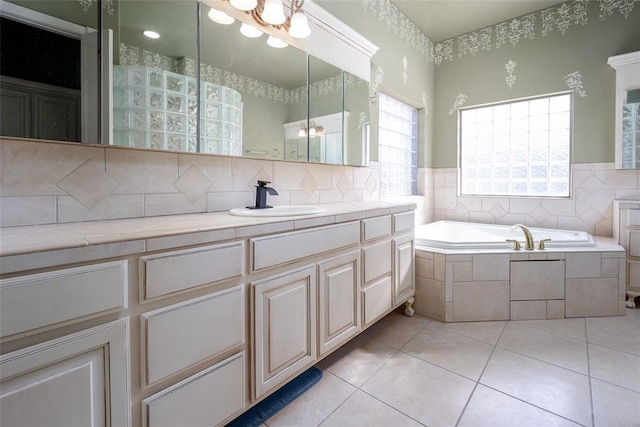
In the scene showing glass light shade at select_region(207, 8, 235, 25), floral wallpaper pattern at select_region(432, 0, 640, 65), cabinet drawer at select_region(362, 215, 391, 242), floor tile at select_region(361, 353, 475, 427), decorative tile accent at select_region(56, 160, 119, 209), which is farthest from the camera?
floral wallpaper pattern at select_region(432, 0, 640, 65)

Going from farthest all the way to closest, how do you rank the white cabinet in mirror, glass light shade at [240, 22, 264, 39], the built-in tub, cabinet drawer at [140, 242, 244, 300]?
1. the white cabinet in mirror
2. the built-in tub
3. glass light shade at [240, 22, 264, 39]
4. cabinet drawer at [140, 242, 244, 300]

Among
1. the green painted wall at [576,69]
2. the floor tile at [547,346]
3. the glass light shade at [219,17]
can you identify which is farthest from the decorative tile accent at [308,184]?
the green painted wall at [576,69]

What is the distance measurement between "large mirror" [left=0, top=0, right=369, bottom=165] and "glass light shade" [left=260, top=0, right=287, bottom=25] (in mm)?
110

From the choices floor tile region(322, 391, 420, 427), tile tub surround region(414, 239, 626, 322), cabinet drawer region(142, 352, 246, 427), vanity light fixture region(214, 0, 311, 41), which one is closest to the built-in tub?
tile tub surround region(414, 239, 626, 322)

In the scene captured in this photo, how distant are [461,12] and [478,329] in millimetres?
3017

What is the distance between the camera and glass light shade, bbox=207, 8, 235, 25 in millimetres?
1513

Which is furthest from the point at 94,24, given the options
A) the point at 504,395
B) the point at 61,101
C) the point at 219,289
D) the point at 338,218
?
the point at 504,395

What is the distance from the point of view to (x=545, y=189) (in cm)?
328

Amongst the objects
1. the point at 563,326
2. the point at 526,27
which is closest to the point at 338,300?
the point at 563,326

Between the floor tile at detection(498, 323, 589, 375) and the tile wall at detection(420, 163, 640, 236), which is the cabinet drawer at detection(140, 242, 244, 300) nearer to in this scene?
the floor tile at detection(498, 323, 589, 375)

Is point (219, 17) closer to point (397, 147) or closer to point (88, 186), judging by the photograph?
point (88, 186)

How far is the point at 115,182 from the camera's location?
1.27 metres

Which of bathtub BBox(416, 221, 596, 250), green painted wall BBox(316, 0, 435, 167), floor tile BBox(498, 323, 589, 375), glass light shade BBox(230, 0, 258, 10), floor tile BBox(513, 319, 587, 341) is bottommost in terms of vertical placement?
floor tile BBox(498, 323, 589, 375)

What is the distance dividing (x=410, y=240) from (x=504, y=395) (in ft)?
3.55
